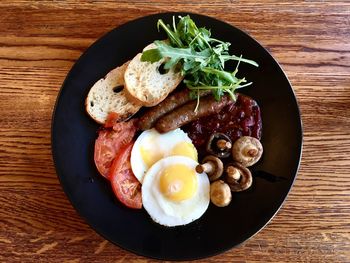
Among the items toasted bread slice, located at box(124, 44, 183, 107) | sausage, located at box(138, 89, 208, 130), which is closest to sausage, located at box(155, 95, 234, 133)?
sausage, located at box(138, 89, 208, 130)

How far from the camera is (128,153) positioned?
2354mm

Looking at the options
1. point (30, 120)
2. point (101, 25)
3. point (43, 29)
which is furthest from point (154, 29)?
point (30, 120)

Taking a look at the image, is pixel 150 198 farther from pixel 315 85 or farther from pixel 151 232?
pixel 315 85

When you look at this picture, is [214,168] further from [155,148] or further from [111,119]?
[111,119]

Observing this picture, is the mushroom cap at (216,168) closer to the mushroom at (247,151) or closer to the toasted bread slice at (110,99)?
the mushroom at (247,151)

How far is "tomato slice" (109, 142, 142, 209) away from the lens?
90.2 inches

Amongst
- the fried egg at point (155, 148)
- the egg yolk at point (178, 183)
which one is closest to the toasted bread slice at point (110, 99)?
Answer: the fried egg at point (155, 148)

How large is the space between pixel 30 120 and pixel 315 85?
1615 millimetres

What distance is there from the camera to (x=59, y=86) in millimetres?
2564

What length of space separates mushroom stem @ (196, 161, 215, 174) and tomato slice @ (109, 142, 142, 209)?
33cm

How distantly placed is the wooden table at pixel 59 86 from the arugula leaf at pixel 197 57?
0.37 meters

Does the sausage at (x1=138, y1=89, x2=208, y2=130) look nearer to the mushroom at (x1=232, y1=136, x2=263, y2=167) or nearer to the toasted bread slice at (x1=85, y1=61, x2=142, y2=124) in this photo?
the toasted bread slice at (x1=85, y1=61, x2=142, y2=124)

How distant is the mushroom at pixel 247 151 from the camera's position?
2316mm

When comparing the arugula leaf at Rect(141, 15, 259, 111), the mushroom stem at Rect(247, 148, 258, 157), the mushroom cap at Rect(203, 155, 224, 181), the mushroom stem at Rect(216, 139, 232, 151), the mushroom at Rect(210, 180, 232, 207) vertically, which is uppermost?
the arugula leaf at Rect(141, 15, 259, 111)
